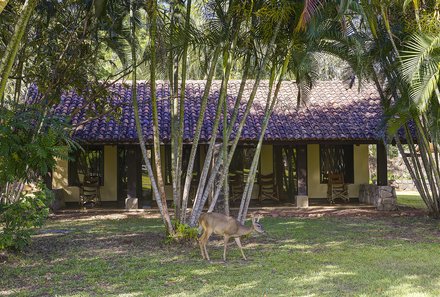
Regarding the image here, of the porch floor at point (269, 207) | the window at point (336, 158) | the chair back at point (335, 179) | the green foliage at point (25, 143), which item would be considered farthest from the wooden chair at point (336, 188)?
the green foliage at point (25, 143)

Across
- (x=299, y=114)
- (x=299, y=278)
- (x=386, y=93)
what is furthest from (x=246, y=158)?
(x=299, y=278)

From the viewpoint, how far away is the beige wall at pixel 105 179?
17.7 metres

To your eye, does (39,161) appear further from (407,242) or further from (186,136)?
(186,136)

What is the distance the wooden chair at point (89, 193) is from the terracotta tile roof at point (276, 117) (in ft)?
7.26

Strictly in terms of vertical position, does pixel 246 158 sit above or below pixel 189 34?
below

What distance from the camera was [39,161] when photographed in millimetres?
6461

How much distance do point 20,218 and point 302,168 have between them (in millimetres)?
10506

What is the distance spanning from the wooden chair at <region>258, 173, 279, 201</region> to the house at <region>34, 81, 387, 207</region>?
0.04 meters

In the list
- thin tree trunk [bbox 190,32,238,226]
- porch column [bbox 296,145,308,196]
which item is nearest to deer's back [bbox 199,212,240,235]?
thin tree trunk [bbox 190,32,238,226]

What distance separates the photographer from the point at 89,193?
56.9 feet

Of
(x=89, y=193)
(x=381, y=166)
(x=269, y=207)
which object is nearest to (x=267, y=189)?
(x=269, y=207)

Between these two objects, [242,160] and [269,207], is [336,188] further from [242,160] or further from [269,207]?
[242,160]

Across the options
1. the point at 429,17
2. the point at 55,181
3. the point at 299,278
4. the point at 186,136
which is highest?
the point at 429,17

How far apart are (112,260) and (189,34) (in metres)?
4.27
